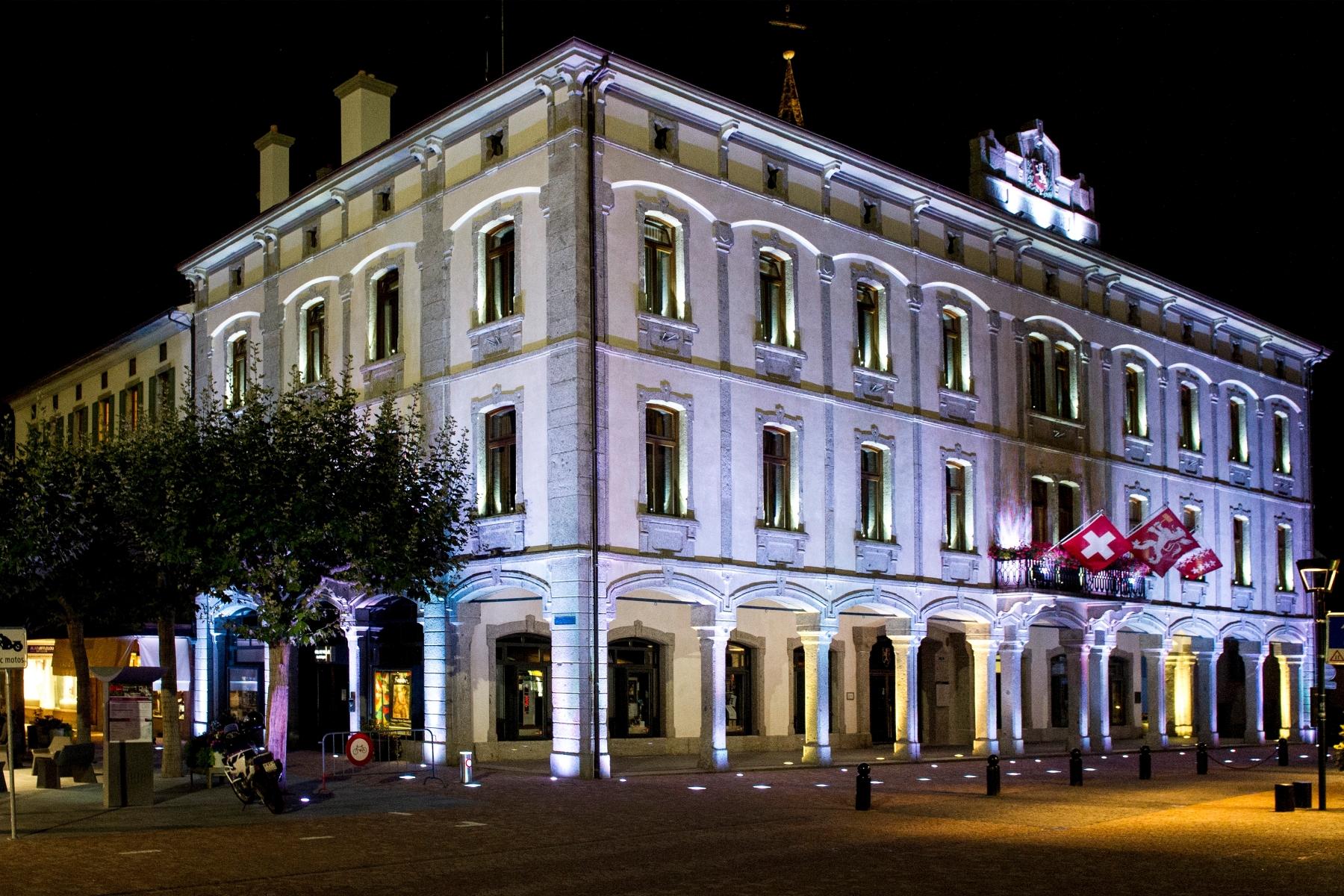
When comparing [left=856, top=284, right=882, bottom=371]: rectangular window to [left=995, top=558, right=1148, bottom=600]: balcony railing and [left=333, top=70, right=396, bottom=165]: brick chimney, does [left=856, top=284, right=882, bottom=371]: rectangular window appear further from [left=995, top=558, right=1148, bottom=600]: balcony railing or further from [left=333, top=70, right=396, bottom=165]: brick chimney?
[left=333, top=70, right=396, bottom=165]: brick chimney

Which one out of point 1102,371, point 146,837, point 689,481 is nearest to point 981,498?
point 1102,371

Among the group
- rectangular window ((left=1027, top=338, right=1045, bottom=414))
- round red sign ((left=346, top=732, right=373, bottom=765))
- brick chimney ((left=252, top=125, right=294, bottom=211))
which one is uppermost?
brick chimney ((left=252, top=125, right=294, bottom=211))

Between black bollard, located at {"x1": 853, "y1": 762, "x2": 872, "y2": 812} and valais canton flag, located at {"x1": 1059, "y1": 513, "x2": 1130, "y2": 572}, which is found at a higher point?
valais canton flag, located at {"x1": 1059, "y1": 513, "x2": 1130, "y2": 572}

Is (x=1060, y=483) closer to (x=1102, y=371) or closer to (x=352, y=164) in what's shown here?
(x=1102, y=371)

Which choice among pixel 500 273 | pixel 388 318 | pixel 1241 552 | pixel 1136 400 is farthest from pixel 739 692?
pixel 1241 552

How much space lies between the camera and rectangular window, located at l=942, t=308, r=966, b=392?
33125 mm

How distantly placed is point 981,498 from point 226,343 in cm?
1914

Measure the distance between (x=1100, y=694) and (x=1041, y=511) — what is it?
4.77 meters

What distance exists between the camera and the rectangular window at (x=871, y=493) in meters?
30.5

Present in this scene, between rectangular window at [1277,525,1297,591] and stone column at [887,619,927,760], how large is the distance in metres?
19.1

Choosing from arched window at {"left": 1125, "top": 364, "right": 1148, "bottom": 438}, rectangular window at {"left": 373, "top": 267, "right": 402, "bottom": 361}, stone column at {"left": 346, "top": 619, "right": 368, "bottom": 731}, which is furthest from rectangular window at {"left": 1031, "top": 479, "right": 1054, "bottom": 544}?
stone column at {"left": 346, "top": 619, "right": 368, "bottom": 731}

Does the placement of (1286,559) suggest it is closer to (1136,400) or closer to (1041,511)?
(1136,400)

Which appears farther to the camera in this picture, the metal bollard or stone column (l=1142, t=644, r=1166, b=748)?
stone column (l=1142, t=644, r=1166, b=748)

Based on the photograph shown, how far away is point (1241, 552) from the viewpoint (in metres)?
43.3
